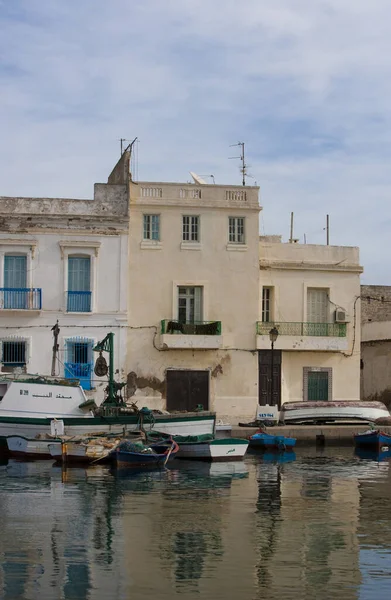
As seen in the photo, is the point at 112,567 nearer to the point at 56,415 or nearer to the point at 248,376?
the point at 56,415

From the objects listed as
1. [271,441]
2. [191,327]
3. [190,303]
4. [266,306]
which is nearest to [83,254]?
[190,303]

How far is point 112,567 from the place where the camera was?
49.1ft

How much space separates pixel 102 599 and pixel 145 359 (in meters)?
26.0

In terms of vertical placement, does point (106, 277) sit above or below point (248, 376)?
above

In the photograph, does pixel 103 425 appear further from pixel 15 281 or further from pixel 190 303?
pixel 190 303

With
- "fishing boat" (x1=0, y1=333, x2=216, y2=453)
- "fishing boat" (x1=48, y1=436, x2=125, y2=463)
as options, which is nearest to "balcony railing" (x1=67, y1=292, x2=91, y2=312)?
"fishing boat" (x1=0, y1=333, x2=216, y2=453)

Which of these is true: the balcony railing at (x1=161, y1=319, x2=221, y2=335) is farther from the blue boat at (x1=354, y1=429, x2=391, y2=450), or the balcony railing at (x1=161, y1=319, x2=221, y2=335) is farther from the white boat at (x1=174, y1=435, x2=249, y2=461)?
the white boat at (x1=174, y1=435, x2=249, y2=461)

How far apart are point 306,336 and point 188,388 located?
5138 millimetres

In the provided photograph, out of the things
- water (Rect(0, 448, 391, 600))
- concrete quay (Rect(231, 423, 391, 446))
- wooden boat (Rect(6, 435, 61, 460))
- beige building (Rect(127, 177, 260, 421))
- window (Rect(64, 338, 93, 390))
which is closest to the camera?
water (Rect(0, 448, 391, 600))

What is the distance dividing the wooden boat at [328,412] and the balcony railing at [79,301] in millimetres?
8391

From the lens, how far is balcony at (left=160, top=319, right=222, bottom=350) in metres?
38.8

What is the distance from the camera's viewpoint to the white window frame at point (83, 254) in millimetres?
38406

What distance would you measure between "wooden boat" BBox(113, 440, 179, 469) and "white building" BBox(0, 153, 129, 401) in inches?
391

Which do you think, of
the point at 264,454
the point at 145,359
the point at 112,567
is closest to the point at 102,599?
the point at 112,567
